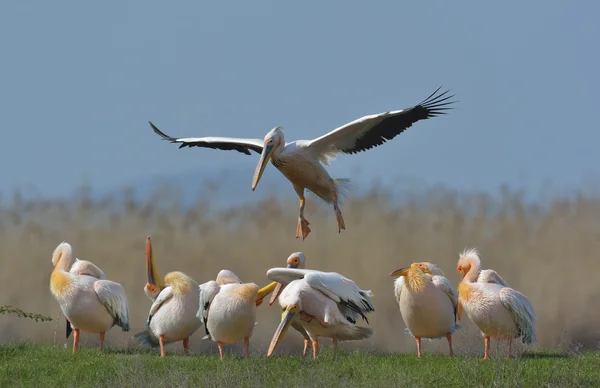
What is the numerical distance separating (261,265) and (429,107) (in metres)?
3.94

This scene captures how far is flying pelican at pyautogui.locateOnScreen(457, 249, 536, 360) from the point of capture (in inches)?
495

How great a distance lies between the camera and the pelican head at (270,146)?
16531 millimetres

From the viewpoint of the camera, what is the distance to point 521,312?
12.6 metres

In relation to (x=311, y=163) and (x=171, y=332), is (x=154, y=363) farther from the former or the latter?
(x=311, y=163)

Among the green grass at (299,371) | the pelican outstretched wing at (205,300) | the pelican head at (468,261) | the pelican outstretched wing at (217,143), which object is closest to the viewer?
the green grass at (299,371)

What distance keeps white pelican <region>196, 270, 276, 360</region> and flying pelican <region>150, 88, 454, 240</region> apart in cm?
360

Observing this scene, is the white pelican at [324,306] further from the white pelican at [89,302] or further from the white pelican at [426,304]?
the white pelican at [89,302]

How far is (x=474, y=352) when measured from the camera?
42.3 feet

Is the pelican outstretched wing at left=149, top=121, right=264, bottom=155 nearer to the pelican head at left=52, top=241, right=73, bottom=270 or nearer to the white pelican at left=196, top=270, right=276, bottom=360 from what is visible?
the pelican head at left=52, top=241, right=73, bottom=270

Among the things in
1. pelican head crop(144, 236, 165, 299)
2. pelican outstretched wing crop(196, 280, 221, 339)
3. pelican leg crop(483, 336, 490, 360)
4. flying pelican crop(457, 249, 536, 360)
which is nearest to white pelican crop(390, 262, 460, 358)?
flying pelican crop(457, 249, 536, 360)

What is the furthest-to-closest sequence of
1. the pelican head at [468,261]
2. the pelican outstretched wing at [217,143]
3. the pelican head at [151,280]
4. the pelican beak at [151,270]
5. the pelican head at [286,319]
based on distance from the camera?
the pelican outstretched wing at [217,143]
the pelican beak at [151,270]
the pelican head at [151,280]
the pelican head at [468,261]
the pelican head at [286,319]

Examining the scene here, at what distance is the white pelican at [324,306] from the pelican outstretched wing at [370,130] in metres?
3.80

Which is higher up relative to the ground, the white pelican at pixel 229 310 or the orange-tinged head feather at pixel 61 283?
the orange-tinged head feather at pixel 61 283

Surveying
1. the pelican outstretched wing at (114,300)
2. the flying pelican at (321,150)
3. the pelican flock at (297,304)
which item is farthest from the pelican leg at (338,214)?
the pelican outstretched wing at (114,300)
